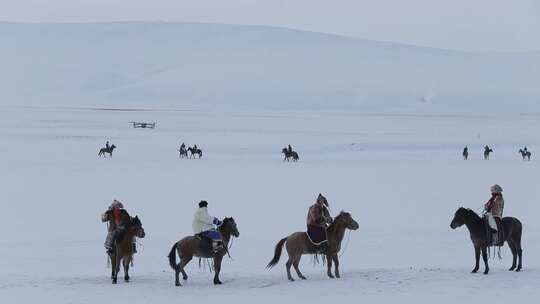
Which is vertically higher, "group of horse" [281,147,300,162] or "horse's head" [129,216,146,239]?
"group of horse" [281,147,300,162]

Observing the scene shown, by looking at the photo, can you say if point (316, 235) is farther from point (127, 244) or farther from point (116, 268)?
point (116, 268)

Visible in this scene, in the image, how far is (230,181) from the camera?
25.2 metres

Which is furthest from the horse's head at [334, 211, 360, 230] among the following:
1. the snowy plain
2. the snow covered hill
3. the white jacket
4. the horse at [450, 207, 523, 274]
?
the snow covered hill

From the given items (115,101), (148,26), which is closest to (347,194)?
(115,101)

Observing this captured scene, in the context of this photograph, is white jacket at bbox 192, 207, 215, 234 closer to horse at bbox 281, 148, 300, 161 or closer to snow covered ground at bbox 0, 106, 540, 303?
snow covered ground at bbox 0, 106, 540, 303

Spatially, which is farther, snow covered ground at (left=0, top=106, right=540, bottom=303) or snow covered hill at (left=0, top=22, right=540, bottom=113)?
snow covered hill at (left=0, top=22, right=540, bottom=113)

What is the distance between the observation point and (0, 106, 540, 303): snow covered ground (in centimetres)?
1118

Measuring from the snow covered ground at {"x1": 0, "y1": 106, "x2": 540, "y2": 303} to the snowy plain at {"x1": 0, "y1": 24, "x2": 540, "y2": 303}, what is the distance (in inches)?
1.9

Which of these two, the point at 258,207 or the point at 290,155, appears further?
the point at 290,155

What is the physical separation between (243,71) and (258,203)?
8171 cm

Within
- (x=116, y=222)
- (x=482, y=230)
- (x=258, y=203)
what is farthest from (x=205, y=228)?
(x=258, y=203)

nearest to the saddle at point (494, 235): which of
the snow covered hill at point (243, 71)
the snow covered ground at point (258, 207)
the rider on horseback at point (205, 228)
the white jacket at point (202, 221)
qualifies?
the snow covered ground at point (258, 207)

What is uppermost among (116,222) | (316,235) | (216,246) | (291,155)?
(291,155)

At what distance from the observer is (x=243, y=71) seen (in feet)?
332
